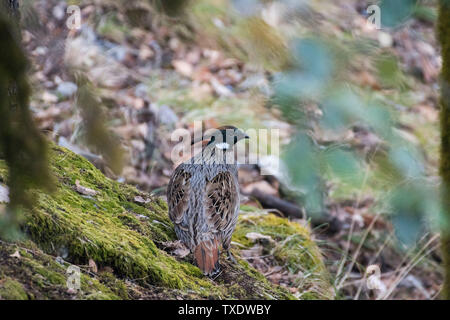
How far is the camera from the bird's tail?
10.1ft

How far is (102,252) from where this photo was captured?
A: 261cm

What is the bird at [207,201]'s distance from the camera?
3111 millimetres

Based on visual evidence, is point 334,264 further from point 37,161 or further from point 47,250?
point 37,161

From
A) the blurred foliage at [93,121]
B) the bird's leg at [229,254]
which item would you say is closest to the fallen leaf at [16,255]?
the blurred foliage at [93,121]

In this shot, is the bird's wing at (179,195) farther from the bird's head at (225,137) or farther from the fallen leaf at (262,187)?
the fallen leaf at (262,187)

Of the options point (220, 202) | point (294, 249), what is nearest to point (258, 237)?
point (294, 249)

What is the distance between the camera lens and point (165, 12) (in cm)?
185

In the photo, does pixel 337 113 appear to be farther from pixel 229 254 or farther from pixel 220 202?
pixel 229 254

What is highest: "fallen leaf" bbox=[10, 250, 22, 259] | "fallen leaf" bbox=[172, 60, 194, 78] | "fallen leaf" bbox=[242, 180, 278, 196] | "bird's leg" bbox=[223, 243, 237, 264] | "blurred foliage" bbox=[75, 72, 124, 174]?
"fallen leaf" bbox=[172, 60, 194, 78]

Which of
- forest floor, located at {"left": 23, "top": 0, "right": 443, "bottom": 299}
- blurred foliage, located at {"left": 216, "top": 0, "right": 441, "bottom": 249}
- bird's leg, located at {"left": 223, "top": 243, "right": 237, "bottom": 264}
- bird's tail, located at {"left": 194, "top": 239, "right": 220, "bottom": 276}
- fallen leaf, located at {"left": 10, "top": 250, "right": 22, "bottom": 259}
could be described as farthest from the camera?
forest floor, located at {"left": 23, "top": 0, "right": 443, "bottom": 299}

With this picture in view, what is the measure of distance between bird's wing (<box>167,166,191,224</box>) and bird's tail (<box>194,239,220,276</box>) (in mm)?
228

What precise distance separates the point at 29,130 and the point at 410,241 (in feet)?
4.34

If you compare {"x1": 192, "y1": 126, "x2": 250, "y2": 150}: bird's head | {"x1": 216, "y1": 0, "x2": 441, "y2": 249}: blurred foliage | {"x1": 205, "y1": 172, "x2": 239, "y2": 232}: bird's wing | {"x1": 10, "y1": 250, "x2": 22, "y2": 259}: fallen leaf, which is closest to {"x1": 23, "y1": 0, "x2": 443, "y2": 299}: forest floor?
{"x1": 192, "y1": 126, "x2": 250, "y2": 150}: bird's head

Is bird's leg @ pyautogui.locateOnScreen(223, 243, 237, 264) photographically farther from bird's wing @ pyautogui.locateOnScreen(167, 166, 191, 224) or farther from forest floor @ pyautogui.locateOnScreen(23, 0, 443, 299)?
forest floor @ pyautogui.locateOnScreen(23, 0, 443, 299)
